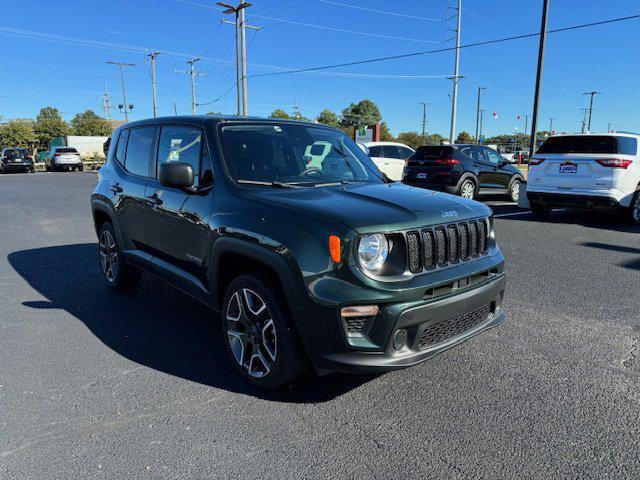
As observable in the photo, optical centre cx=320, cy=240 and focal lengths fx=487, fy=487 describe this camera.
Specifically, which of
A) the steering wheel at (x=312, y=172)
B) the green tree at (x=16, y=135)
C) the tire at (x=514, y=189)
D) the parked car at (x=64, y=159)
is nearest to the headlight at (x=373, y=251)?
the steering wheel at (x=312, y=172)

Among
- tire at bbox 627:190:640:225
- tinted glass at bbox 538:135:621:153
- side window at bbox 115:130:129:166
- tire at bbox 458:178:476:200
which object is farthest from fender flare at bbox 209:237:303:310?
tire at bbox 458:178:476:200

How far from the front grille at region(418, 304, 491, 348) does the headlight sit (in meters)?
0.48

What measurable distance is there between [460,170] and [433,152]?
0.94m

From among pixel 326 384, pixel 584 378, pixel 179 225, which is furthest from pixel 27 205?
pixel 584 378

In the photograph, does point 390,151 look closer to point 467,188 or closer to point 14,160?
point 467,188

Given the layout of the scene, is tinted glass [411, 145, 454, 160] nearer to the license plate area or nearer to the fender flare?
the license plate area

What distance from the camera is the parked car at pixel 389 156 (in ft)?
53.3

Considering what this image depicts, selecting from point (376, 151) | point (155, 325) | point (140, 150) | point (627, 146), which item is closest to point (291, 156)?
point (140, 150)

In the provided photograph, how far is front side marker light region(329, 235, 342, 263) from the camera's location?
2.65 meters

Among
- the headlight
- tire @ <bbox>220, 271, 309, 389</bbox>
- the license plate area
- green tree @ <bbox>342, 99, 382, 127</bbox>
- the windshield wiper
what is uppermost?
green tree @ <bbox>342, 99, 382, 127</bbox>

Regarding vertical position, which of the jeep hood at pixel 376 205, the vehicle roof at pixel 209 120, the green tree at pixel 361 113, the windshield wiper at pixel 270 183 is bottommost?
the jeep hood at pixel 376 205

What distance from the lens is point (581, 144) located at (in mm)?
9586

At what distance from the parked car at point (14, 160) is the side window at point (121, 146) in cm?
3219

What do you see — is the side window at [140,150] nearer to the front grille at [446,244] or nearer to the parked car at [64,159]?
the front grille at [446,244]
